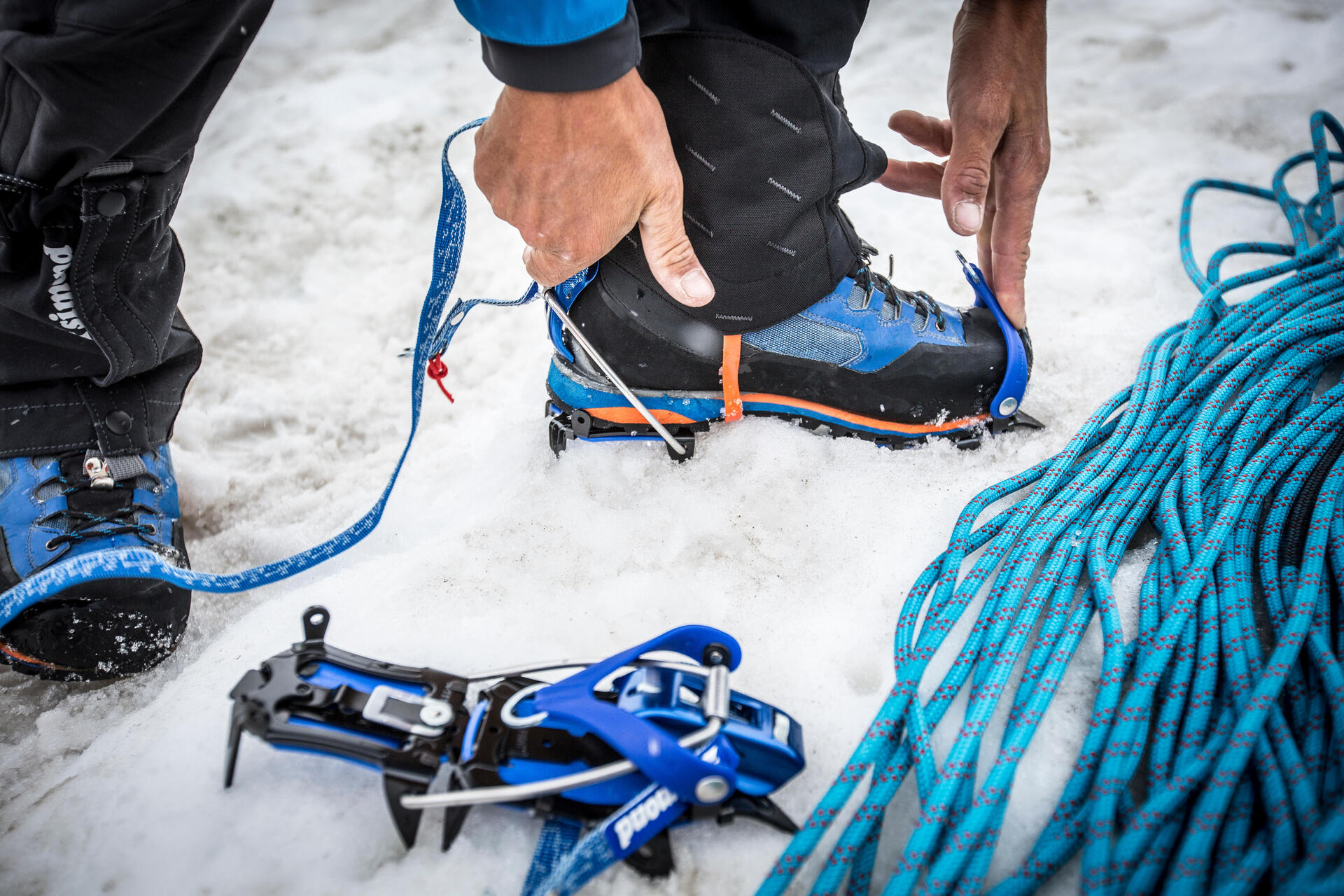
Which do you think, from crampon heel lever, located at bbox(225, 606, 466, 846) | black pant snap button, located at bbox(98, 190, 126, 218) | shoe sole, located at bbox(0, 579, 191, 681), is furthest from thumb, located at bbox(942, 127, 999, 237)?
shoe sole, located at bbox(0, 579, 191, 681)

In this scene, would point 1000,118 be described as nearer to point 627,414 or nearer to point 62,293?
point 627,414

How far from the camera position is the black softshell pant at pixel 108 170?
3.26 feet

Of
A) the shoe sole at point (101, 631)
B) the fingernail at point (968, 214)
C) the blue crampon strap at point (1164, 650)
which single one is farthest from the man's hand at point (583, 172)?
the shoe sole at point (101, 631)

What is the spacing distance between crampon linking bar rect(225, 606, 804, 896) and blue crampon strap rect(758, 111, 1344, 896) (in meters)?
0.13

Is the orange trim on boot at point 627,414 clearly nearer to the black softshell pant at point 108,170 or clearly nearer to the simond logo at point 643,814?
the black softshell pant at point 108,170

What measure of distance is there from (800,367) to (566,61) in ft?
2.44

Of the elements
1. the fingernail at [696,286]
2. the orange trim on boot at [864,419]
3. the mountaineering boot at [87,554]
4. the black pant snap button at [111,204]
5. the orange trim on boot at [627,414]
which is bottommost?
the mountaineering boot at [87,554]

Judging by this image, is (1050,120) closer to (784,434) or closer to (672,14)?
(784,434)

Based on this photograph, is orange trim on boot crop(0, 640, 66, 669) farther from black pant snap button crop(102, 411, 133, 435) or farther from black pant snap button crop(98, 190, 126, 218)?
black pant snap button crop(98, 190, 126, 218)

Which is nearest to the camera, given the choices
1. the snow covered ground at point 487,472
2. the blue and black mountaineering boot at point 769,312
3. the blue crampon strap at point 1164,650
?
the blue crampon strap at point 1164,650

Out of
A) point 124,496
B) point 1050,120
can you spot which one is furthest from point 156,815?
point 1050,120

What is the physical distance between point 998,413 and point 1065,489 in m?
0.29

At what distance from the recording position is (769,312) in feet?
4.45

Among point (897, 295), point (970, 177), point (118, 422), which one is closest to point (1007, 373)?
point (897, 295)
